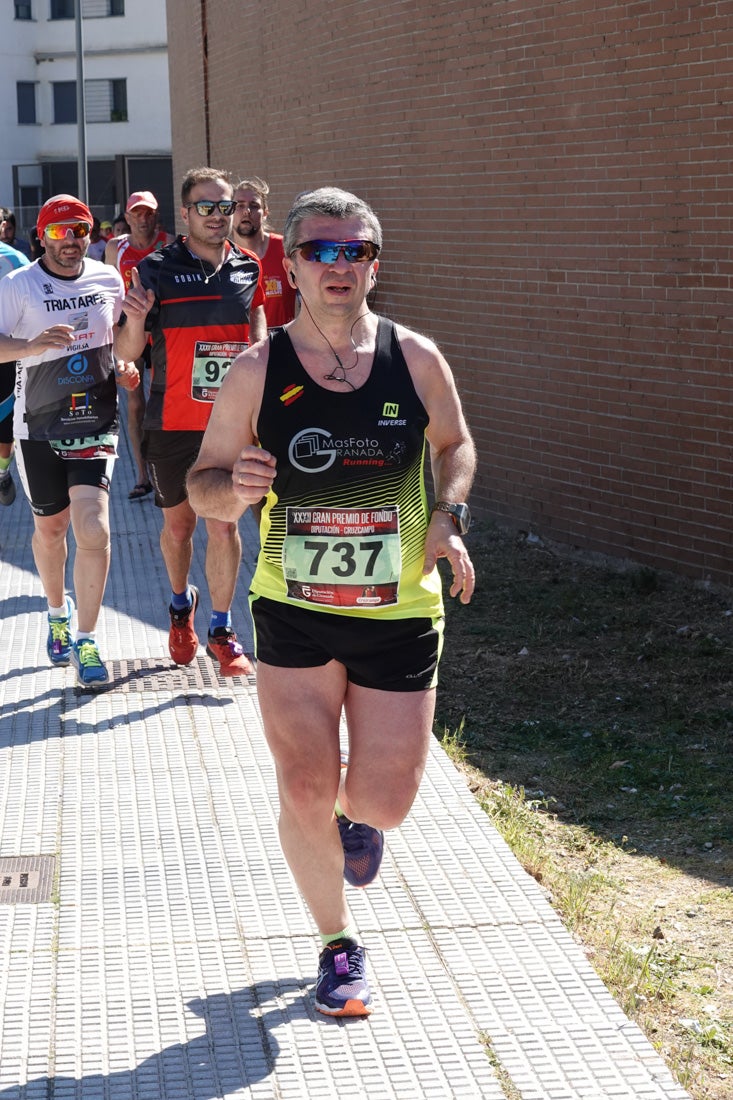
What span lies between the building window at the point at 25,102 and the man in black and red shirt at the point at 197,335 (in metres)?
55.3

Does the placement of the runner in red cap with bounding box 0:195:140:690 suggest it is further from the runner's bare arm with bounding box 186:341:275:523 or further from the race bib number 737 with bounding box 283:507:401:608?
the race bib number 737 with bounding box 283:507:401:608

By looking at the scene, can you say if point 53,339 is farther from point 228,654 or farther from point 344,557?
point 344,557

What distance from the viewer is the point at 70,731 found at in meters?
6.46

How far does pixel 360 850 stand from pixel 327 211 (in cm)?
181

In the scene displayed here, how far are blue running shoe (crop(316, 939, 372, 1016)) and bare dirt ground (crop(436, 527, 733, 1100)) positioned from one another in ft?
2.40

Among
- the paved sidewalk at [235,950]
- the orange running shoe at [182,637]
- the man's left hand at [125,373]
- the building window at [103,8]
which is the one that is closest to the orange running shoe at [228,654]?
the orange running shoe at [182,637]

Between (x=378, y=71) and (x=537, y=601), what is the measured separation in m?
5.34

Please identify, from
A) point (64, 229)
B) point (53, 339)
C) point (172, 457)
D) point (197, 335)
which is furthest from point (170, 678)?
point (64, 229)

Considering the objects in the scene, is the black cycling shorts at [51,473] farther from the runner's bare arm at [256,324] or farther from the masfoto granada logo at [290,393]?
the masfoto granada logo at [290,393]

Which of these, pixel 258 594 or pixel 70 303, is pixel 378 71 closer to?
pixel 70 303

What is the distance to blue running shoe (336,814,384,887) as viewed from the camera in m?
4.37

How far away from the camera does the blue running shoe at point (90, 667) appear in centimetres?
701

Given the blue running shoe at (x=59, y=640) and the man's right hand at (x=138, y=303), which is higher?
the man's right hand at (x=138, y=303)

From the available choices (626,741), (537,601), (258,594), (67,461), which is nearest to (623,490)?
(537,601)
